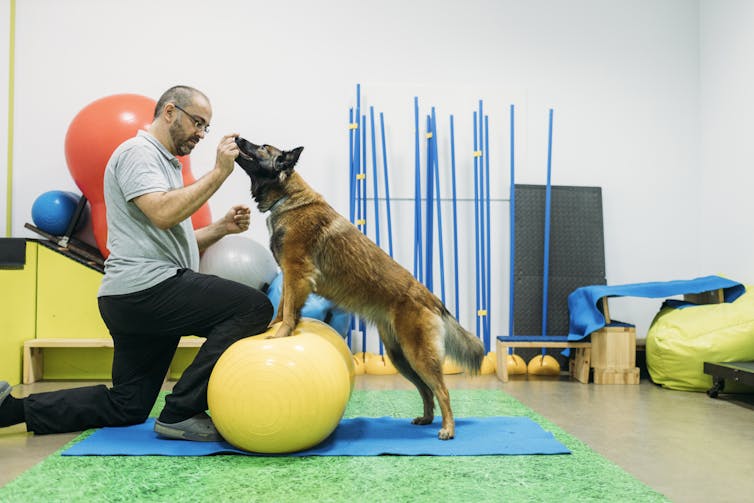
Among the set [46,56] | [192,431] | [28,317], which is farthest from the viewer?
[46,56]

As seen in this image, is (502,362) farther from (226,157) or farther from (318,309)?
A: (226,157)

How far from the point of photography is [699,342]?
404cm

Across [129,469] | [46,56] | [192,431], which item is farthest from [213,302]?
[46,56]

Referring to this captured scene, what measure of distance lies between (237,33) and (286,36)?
1.27 ft

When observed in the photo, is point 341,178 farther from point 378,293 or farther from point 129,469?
point 129,469

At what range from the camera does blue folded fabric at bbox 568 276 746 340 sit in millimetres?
4371

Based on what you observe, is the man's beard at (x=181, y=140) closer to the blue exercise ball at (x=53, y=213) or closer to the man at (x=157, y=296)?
the man at (x=157, y=296)

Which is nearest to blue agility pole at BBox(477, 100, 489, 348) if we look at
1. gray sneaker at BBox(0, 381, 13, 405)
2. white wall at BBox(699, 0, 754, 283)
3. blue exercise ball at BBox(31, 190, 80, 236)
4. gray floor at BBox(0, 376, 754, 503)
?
gray floor at BBox(0, 376, 754, 503)

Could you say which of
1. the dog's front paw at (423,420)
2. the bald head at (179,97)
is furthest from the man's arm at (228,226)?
the dog's front paw at (423,420)

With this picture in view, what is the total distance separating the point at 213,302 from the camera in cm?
265

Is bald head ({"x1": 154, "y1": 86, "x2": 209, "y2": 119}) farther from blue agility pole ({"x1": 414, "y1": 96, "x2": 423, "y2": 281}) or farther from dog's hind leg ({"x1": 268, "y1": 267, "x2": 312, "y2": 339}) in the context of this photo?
blue agility pole ({"x1": 414, "y1": 96, "x2": 423, "y2": 281})

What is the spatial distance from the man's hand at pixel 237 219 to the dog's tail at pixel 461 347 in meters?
1.02

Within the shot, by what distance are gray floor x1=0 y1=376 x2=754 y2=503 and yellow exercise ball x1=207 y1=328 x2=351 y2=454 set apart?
0.77 metres

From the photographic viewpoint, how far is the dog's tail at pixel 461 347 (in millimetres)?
2896
